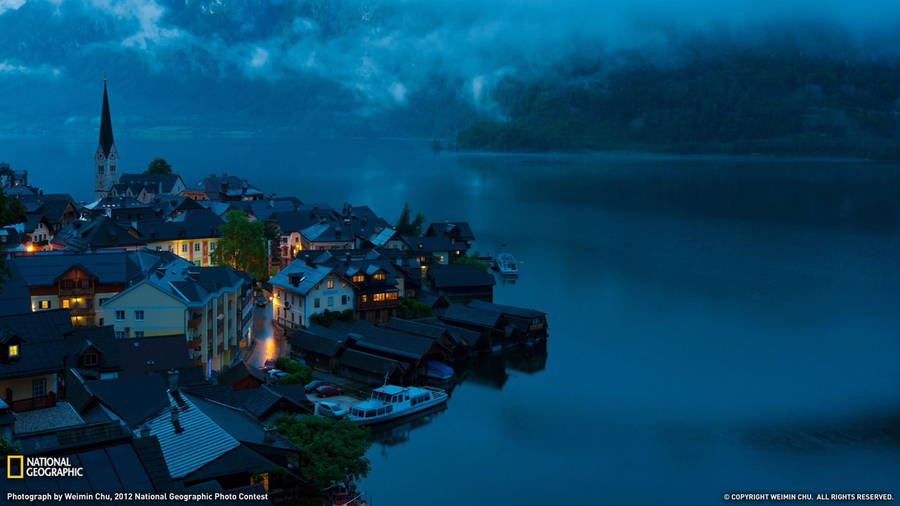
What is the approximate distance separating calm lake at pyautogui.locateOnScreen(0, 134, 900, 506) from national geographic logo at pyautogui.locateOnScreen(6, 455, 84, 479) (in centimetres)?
1040

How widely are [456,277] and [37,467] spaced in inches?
1196

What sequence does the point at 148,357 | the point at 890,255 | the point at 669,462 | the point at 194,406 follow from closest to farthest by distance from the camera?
the point at 194,406 → the point at 148,357 → the point at 669,462 → the point at 890,255

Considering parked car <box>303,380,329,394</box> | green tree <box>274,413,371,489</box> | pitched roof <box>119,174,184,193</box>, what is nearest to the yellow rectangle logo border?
green tree <box>274,413,371,489</box>

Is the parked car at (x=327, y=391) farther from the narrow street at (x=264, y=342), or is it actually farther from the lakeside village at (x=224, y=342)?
the narrow street at (x=264, y=342)

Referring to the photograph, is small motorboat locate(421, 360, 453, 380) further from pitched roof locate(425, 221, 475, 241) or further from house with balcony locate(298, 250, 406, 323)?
pitched roof locate(425, 221, 475, 241)

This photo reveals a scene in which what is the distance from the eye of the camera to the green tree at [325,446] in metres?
16.5

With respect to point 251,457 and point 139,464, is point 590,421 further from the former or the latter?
point 139,464

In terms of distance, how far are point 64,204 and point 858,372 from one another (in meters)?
37.1

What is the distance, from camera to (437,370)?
2756cm

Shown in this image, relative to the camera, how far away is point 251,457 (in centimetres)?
1408

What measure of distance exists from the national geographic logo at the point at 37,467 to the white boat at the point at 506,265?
3842cm

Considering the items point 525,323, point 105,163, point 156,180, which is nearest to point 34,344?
point 525,323

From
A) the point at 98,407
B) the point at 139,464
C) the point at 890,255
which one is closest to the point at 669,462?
the point at 98,407

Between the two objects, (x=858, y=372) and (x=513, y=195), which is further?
(x=513, y=195)
